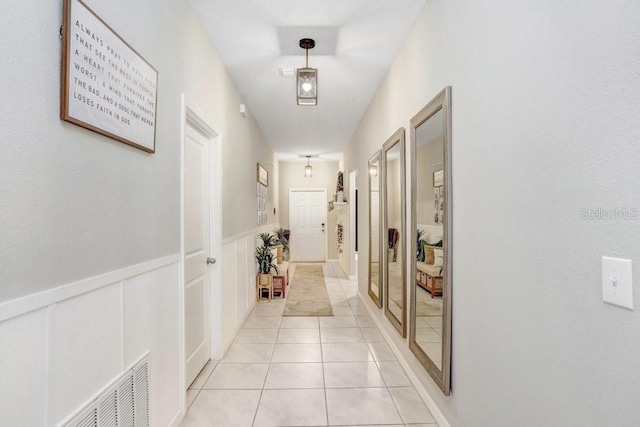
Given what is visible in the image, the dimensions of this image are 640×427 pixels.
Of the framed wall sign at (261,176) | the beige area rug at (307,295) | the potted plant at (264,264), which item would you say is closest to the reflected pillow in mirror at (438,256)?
the beige area rug at (307,295)

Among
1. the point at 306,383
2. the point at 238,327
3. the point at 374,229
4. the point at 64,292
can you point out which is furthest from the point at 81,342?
the point at 374,229

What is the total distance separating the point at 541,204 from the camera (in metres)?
1.10

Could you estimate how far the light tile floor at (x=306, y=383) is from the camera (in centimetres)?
208

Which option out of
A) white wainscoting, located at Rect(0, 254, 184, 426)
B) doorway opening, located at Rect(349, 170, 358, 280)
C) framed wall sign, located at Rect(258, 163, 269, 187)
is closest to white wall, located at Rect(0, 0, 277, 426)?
white wainscoting, located at Rect(0, 254, 184, 426)

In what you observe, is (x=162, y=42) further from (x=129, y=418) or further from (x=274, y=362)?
(x=274, y=362)

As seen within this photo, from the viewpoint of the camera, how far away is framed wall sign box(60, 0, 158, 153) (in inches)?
41.6

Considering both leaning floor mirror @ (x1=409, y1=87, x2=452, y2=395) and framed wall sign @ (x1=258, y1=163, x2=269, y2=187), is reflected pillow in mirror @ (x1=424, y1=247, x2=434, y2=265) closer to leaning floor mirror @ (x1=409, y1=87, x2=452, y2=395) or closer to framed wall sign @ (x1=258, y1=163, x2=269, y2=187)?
leaning floor mirror @ (x1=409, y1=87, x2=452, y2=395)

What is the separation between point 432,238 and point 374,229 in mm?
1913

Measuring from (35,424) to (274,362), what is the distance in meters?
2.07

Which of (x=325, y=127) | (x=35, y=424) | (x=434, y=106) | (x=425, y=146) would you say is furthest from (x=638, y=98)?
(x=325, y=127)

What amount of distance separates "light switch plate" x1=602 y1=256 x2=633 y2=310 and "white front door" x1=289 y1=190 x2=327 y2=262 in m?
7.88

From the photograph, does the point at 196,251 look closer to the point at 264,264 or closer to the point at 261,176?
the point at 264,264

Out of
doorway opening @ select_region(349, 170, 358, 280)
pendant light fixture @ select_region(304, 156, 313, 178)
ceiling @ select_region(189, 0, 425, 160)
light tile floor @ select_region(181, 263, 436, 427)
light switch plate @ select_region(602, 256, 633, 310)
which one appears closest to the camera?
light switch plate @ select_region(602, 256, 633, 310)

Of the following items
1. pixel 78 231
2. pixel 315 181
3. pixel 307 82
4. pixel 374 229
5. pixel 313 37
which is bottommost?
pixel 374 229
